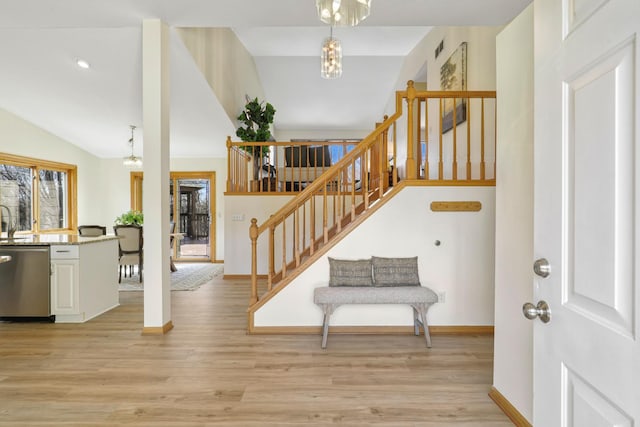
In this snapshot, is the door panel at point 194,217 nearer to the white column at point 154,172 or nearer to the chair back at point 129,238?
the chair back at point 129,238

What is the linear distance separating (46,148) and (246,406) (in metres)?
6.98

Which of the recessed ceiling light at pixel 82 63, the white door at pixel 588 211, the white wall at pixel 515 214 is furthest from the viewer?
the recessed ceiling light at pixel 82 63

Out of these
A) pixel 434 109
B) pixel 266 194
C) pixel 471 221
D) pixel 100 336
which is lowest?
pixel 100 336

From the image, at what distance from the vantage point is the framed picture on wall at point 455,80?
4566 mm

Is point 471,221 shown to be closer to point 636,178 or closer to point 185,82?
point 636,178

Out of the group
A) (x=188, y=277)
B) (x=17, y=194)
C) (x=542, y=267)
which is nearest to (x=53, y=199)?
(x=17, y=194)

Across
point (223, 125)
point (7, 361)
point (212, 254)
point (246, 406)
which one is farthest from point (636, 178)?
point (212, 254)

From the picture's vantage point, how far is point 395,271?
337cm

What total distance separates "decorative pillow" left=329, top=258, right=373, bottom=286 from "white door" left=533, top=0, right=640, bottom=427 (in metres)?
2.20

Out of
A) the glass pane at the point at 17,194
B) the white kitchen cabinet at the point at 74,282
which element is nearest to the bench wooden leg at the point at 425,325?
the white kitchen cabinet at the point at 74,282

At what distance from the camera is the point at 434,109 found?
593cm

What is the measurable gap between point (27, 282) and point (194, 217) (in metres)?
4.72

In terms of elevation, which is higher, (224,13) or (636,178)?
(224,13)

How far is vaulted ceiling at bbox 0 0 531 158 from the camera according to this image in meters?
3.13
